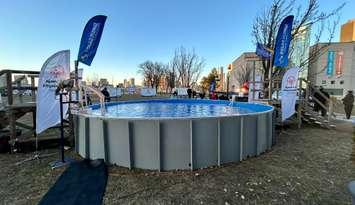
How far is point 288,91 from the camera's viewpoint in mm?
7863

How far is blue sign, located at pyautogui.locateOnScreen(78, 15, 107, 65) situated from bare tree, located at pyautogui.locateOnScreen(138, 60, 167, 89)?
53.1 meters

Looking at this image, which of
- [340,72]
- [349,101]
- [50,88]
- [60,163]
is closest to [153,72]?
[340,72]

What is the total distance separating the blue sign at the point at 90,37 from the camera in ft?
15.9

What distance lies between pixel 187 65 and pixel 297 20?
28101 mm

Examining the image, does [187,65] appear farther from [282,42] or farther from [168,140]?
[168,140]

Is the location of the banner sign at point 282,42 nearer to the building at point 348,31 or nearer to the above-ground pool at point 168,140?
the above-ground pool at point 168,140

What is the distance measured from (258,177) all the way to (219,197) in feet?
3.75

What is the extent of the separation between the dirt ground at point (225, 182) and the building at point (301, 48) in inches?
519

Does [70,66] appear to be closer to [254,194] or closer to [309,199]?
[254,194]

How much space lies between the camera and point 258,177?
153 inches

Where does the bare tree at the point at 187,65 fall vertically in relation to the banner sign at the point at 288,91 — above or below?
above

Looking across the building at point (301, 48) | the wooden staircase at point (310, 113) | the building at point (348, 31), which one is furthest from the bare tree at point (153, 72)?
the building at point (348, 31)

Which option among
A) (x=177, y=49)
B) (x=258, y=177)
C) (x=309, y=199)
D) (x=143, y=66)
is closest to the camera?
(x=309, y=199)

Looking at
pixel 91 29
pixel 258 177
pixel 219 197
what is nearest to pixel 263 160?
pixel 258 177
